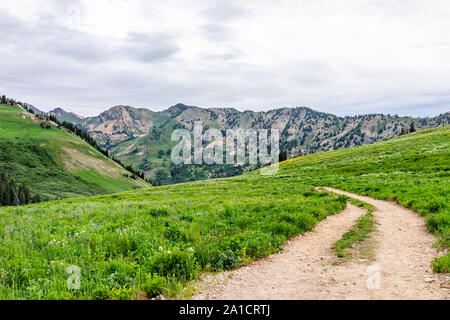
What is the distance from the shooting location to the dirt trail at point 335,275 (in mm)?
6246

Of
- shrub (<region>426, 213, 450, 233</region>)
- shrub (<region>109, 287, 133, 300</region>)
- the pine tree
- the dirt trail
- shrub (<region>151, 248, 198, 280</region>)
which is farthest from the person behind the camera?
the pine tree

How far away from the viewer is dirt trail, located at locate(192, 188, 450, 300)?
246 inches

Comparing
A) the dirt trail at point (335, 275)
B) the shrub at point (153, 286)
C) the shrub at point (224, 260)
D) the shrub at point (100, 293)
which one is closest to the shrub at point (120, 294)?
the shrub at point (100, 293)

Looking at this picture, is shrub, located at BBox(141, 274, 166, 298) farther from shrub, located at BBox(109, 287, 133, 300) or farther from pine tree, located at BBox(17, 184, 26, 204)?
pine tree, located at BBox(17, 184, 26, 204)

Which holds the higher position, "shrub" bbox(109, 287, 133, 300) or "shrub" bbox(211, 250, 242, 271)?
"shrub" bbox(109, 287, 133, 300)

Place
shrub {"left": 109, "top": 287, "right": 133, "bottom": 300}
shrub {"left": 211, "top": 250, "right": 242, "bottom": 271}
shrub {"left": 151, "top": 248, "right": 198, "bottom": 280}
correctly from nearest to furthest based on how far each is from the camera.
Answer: shrub {"left": 109, "top": 287, "right": 133, "bottom": 300}
shrub {"left": 151, "top": 248, "right": 198, "bottom": 280}
shrub {"left": 211, "top": 250, "right": 242, "bottom": 271}

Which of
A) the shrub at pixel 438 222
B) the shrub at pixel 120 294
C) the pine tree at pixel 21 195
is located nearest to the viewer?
the shrub at pixel 120 294

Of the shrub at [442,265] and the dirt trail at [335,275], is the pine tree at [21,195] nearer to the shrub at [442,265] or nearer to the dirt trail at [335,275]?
the dirt trail at [335,275]

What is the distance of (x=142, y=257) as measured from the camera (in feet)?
26.1

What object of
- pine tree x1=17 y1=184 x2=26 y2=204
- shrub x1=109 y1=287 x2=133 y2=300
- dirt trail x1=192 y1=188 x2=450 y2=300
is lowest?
pine tree x1=17 y1=184 x2=26 y2=204

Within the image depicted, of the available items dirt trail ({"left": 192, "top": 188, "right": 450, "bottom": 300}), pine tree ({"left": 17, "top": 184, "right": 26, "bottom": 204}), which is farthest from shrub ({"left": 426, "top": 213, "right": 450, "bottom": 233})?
pine tree ({"left": 17, "top": 184, "right": 26, "bottom": 204})

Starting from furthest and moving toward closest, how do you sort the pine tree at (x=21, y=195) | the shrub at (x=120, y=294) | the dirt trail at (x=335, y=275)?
1. the pine tree at (x=21, y=195)
2. the dirt trail at (x=335, y=275)
3. the shrub at (x=120, y=294)

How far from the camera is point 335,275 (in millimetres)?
7383
